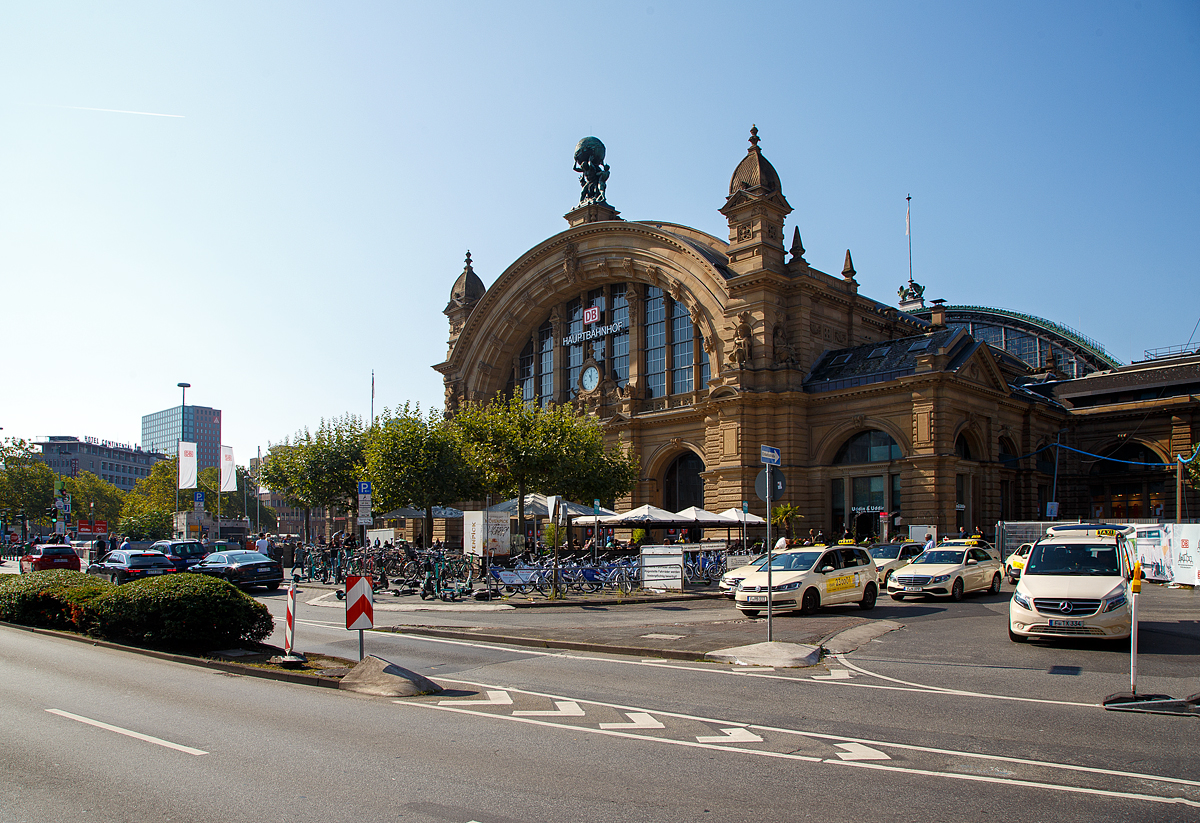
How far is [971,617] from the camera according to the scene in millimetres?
18625

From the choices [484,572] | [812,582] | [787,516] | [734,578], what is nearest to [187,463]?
[484,572]

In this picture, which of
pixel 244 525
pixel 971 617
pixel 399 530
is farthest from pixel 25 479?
pixel 971 617

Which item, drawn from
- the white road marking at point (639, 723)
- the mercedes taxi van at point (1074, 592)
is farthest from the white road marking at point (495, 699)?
the mercedes taxi van at point (1074, 592)

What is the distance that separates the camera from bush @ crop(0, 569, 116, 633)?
51.4 ft

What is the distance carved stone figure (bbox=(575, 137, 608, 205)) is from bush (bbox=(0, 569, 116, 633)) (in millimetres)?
42264

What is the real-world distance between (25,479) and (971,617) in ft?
313

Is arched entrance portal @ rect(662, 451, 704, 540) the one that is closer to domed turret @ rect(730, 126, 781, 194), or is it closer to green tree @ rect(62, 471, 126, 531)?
domed turret @ rect(730, 126, 781, 194)

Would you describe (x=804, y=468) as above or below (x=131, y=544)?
above

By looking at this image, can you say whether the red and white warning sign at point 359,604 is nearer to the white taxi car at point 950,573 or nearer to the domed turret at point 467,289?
the white taxi car at point 950,573

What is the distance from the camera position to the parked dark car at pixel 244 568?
94.2 feet

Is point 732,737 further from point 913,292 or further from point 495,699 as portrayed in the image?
point 913,292

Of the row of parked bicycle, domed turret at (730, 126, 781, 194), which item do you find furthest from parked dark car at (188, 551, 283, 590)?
domed turret at (730, 126, 781, 194)

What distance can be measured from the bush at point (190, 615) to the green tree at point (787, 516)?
27941mm

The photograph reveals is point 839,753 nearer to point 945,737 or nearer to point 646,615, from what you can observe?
point 945,737
